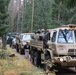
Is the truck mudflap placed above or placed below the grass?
above

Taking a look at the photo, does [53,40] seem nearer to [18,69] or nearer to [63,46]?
[63,46]

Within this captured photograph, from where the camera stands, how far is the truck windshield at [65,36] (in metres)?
14.1

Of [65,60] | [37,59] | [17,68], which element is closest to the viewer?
[65,60]

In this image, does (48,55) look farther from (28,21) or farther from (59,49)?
(28,21)

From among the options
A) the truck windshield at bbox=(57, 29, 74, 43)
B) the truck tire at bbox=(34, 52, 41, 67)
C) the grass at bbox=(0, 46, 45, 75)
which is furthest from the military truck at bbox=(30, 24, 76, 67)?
the truck tire at bbox=(34, 52, 41, 67)

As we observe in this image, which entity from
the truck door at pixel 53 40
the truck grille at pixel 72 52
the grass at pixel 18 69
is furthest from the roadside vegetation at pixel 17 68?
the truck grille at pixel 72 52

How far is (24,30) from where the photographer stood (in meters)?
63.4

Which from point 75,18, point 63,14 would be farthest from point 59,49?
point 63,14

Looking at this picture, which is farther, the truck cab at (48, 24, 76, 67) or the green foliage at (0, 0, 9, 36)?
the green foliage at (0, 0, 9, 36)

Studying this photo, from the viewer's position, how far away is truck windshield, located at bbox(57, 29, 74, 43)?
1413cm

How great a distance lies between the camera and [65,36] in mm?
14141

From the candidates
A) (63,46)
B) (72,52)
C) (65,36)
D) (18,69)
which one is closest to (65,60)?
(72,52)

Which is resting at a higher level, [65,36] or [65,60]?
[65,36]

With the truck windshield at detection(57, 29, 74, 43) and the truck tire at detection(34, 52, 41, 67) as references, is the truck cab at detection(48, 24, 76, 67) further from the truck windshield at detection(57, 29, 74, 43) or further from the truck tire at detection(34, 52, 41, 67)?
the truck tire at detection(34, 52, 41, 67)
